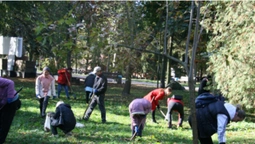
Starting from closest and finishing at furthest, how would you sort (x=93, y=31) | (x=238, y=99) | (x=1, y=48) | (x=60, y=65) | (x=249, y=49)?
(x=93, y=31), (x=1, y=48), (x=249, y=49), (x=238, y=99), (x=60, y=65)

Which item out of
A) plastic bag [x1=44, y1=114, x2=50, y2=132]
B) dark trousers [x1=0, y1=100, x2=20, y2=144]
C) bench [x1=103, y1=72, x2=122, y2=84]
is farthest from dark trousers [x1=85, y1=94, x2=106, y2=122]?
bench [x1=103, y1=72, x2=122, y2=84]

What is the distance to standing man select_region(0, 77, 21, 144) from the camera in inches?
258

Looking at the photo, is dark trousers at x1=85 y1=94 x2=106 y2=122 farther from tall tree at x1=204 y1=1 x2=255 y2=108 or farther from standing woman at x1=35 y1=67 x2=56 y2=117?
tall tree at x1=204 y1=1 x2=255 y2=108

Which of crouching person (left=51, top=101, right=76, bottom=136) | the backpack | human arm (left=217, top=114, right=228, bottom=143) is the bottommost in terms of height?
crouching person (left=51, top=101, right=76, bottom=136)

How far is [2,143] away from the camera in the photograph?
22.2ft

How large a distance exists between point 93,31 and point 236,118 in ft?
8.18

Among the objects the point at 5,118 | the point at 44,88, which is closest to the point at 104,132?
the point at 44,88

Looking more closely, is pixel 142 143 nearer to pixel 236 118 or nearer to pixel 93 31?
pixel 236 118

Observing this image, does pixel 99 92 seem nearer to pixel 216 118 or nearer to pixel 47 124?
pixel 47 124

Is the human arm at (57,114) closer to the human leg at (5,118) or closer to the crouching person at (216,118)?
the human leg at (5,118)

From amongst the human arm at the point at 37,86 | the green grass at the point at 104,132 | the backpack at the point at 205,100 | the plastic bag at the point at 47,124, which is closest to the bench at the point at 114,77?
the green grass at the point at 104,132

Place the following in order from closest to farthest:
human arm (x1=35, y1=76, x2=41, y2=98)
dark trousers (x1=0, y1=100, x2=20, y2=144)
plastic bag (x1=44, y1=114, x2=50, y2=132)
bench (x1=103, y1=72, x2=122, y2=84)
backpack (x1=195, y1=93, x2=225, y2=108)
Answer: backpack (x1=195, y1=93, x2=225, y2=108), dark trousers (x1=0, y1=100, x2=20, y2=144), plastic bag (x1=44, y1=114, x2=50, y2=132), human arm (x1=35, y1=76, x2=41, y2=98), bench (x1=103, y1=72, x2=122, y2=84)

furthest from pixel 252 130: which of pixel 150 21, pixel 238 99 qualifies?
pixel 150 21

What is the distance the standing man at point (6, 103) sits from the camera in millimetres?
6547
